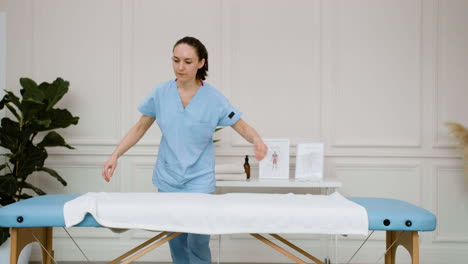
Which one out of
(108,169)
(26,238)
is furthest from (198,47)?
(26,238)

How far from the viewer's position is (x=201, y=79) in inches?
89.4

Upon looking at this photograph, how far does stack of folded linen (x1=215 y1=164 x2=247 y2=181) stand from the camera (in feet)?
9.86

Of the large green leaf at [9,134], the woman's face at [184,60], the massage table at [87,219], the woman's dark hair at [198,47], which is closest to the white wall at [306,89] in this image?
the large green leaf at [9,134]

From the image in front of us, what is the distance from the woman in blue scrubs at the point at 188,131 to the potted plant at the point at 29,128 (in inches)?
42.1

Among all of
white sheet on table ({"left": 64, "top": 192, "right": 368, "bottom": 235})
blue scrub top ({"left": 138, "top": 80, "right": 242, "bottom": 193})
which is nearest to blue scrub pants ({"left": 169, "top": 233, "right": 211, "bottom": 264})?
blue scrub top ({"left": 138, "top": 80, "right": 242, "bottom": 193})

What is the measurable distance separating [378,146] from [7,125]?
2.35m

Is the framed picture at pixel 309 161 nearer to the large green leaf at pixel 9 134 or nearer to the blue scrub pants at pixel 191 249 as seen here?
the blue scrub pants at pixel 191 249

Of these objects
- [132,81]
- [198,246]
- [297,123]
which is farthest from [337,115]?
[198,246]

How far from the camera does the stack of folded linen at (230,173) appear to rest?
9.86 feet

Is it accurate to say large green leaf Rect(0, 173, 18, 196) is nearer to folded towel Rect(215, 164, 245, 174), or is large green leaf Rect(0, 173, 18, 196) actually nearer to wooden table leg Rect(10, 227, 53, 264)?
wooden table leg Rect(10, 227, 53, 264)

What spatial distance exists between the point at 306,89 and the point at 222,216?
6.10 ft

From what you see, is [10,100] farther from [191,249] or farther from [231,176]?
[191,249]

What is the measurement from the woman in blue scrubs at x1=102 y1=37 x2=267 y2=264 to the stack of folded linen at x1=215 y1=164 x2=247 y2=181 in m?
0.77

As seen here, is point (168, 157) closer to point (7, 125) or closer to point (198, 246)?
point (198, 246)
